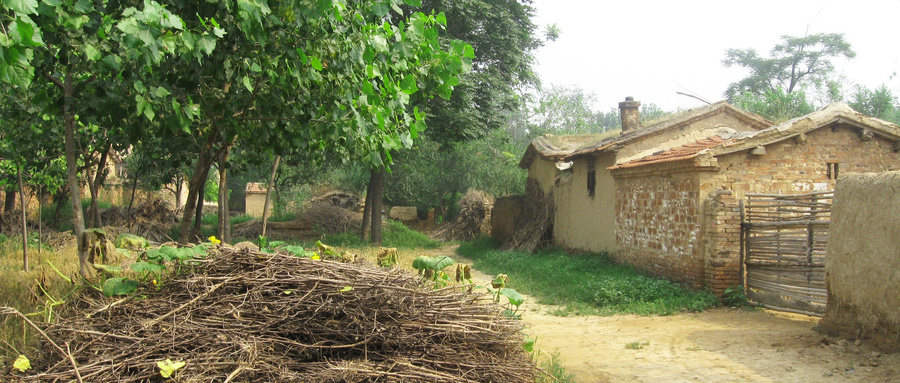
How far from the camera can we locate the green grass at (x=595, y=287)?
9055 millimetres

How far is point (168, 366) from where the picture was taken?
3.18 m

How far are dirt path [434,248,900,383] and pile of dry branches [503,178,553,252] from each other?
27.3 feet

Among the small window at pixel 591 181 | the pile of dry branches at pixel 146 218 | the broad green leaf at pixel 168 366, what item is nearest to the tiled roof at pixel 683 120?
the small window at pixel 591 181

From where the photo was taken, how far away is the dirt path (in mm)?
5623

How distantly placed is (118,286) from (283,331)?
1213mm

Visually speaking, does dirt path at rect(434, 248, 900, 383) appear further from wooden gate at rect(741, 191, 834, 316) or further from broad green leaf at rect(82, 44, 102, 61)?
broad green leaf at rect(82, 44, 102, 61)

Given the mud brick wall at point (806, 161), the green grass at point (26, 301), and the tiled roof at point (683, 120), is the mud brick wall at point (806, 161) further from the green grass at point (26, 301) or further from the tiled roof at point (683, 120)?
the green grass at point (26, 301)

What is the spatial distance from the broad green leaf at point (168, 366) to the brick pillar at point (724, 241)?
27.1 feet

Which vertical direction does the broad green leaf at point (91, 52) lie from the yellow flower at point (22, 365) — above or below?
above

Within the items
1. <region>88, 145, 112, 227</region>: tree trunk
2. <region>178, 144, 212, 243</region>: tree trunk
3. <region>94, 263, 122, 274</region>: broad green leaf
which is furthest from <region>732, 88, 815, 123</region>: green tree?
<region>94, 263, 122, 274</region>: broad green leaf

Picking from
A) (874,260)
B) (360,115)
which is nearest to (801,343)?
(874,260)

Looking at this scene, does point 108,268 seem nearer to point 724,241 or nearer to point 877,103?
point 724,241

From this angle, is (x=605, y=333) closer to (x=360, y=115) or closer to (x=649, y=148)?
(x=360, y=115)

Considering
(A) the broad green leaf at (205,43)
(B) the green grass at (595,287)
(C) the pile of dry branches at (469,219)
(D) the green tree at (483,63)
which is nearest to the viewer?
(A) the broad green leaf at (205,43)
